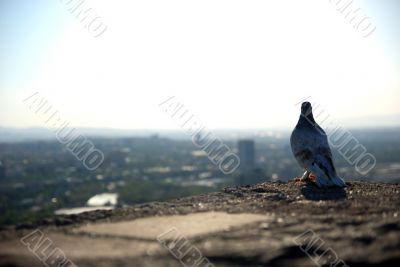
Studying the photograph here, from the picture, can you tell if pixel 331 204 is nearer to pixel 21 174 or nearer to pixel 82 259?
pixel 82 259

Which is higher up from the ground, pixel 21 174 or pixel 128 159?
pixel 128 159

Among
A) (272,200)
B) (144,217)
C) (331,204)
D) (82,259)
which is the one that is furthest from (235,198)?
(82,259)

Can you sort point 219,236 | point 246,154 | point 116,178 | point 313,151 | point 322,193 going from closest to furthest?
point 219,236, point 322,193, point 313,151, point 116,178, point 246,154

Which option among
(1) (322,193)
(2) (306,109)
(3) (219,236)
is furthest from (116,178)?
(3) (219,236)

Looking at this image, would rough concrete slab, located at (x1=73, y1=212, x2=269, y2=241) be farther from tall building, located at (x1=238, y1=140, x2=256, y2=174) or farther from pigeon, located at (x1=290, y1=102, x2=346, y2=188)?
tall building, located at (x1=238, y1=140, x2=256, y2=174)

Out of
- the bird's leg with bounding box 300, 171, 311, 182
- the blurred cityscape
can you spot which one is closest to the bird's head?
the bird's leg with bounding box 300, 171, 311, 182

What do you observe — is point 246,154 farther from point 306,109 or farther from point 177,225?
point 177,225

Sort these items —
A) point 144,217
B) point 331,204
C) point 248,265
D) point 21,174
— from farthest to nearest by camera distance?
point 21,174, point 331,204, point 144,217, point 248,265
